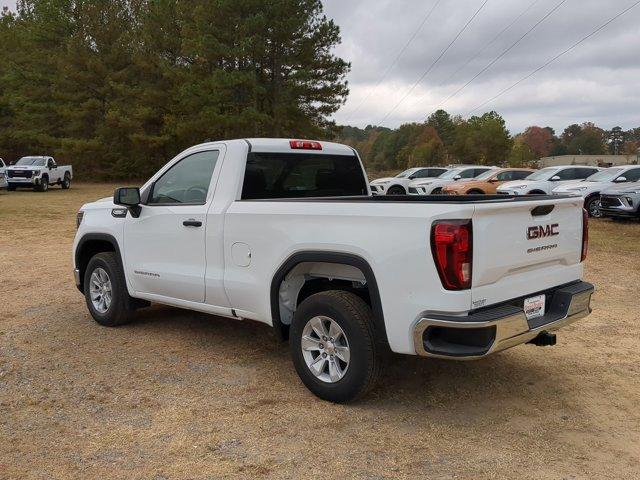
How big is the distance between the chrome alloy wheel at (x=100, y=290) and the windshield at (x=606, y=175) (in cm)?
1502

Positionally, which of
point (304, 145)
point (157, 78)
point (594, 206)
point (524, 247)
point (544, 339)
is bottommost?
point (594, 206)

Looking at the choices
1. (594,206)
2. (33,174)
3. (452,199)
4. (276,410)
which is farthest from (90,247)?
(33,174)

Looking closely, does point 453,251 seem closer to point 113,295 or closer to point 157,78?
point 113,295

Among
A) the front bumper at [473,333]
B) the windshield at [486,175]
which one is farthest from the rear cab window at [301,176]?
the windshield at [486,175]

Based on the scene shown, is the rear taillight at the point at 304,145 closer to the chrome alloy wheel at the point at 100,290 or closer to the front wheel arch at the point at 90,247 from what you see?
the front wheel arch at the point at 90,247

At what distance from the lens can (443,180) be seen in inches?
941

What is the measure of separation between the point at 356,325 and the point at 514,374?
1.68m

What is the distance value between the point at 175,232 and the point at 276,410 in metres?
1.94

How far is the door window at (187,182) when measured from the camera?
17.0ft

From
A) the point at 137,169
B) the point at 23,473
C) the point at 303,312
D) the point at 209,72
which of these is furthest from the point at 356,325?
the point at 137,169

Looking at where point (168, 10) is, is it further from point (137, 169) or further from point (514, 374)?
point (514, 374)

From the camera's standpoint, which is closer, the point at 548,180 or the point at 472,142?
the point at 548,180

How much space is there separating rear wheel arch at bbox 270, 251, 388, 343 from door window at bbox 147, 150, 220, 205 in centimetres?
112

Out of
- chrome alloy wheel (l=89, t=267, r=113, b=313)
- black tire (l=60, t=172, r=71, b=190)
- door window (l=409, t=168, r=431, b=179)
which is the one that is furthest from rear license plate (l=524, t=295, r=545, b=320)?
black tire (l=60, t=172, r=71, b=190)
